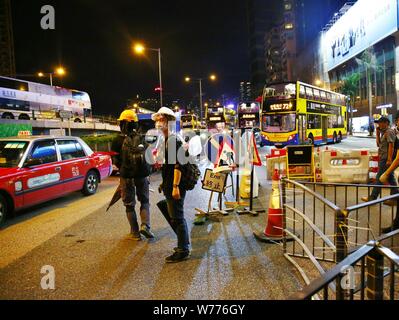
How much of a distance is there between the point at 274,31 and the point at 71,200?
116344mm

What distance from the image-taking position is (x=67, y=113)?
15.6 m

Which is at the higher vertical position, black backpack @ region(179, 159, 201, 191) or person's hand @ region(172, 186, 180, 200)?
black backpack @ region(179, 159, 201, 191)

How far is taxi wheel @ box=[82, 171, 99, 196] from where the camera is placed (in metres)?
9.51

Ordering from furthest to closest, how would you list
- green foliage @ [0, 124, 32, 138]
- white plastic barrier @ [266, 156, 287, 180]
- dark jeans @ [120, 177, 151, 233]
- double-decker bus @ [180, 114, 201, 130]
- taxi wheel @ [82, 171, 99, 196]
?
double-decker bus @ [180, 114, 201, 130] < green foliage @ [0, 124, 32, 138] < white plastic barrier @ [266, 156, 287, 180] < taxi wheel @ [82, 171, 99, 196] < dark jeans @ [120, 177, 151, 233]

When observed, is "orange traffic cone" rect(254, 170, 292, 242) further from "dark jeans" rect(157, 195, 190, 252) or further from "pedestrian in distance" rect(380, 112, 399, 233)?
"pedestrian in distance" rect(380, 112, 399, 233)

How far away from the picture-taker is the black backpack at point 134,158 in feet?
18.0

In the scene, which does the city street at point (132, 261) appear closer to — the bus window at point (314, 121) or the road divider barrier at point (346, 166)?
the road divider barrier at point (346, 166)

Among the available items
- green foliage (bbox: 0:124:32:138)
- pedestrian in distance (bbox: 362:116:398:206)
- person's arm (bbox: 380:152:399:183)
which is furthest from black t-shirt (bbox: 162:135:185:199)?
green foliage (bbox: 0:124:32:138)

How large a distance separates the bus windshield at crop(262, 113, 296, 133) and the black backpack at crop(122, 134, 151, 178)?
1796cm

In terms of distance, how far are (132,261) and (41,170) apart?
401 centimetres

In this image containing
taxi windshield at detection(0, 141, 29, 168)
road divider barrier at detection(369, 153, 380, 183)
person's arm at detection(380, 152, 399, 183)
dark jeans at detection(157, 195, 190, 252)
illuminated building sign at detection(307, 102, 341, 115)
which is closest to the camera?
dark jeans at detection(157, 195, 190, 252)
